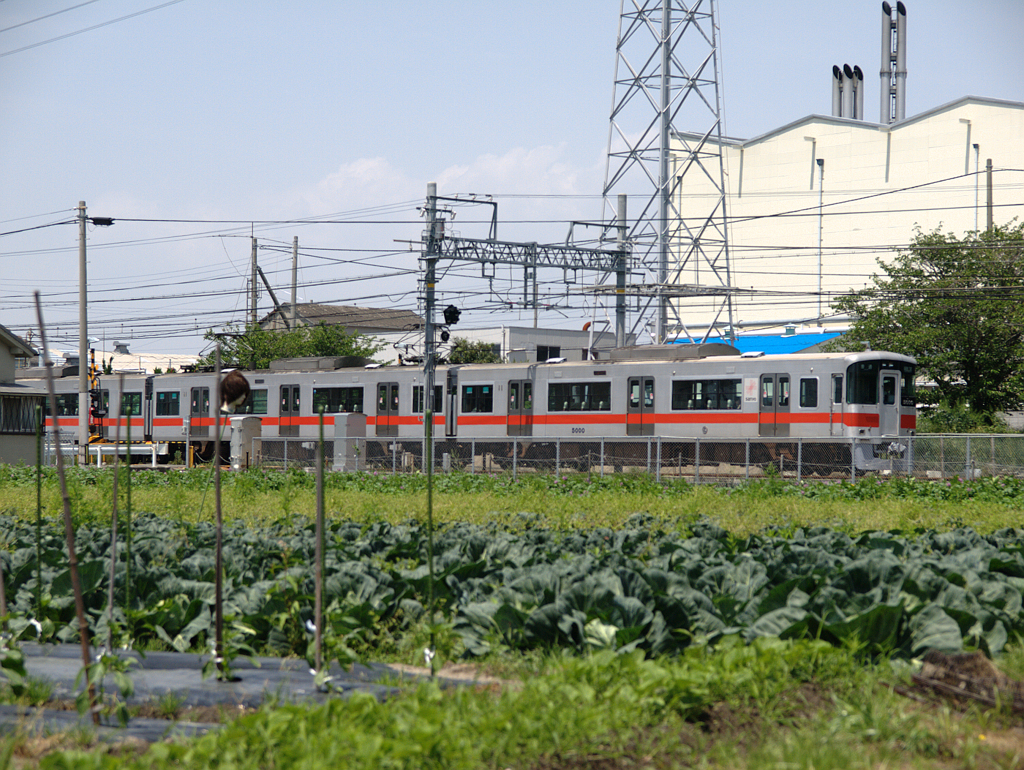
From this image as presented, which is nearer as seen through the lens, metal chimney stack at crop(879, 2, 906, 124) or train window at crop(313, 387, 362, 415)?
train window at crop(313, 387, 362, 415)

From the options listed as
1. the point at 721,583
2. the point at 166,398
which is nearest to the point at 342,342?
the point at 166,398

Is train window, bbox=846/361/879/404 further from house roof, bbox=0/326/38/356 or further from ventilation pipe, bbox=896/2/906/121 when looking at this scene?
ventilation pipe, bbox=896/2/906/121

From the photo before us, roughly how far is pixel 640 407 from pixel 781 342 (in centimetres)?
2834

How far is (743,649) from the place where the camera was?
17.6 ft

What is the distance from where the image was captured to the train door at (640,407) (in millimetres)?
29438

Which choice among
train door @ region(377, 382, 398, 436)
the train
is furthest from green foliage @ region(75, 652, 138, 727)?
train door @ region(377, 382, 398, 436)

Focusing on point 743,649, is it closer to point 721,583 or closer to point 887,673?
point 887,673

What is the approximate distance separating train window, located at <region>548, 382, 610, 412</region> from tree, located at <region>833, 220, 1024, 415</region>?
12898mm

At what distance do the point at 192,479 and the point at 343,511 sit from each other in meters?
10.2

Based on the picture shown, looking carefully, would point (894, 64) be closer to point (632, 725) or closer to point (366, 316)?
point (366, 316)

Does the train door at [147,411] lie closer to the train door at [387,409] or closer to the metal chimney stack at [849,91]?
the train door at [387,409]

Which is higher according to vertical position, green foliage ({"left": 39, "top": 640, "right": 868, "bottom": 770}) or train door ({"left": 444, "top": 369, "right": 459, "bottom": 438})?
train door ({"left": 444, "top": 369, "right": 459, "bottom": 438})

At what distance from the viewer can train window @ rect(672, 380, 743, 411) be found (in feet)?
91.5

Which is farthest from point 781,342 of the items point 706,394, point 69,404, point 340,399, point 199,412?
point 69,404
